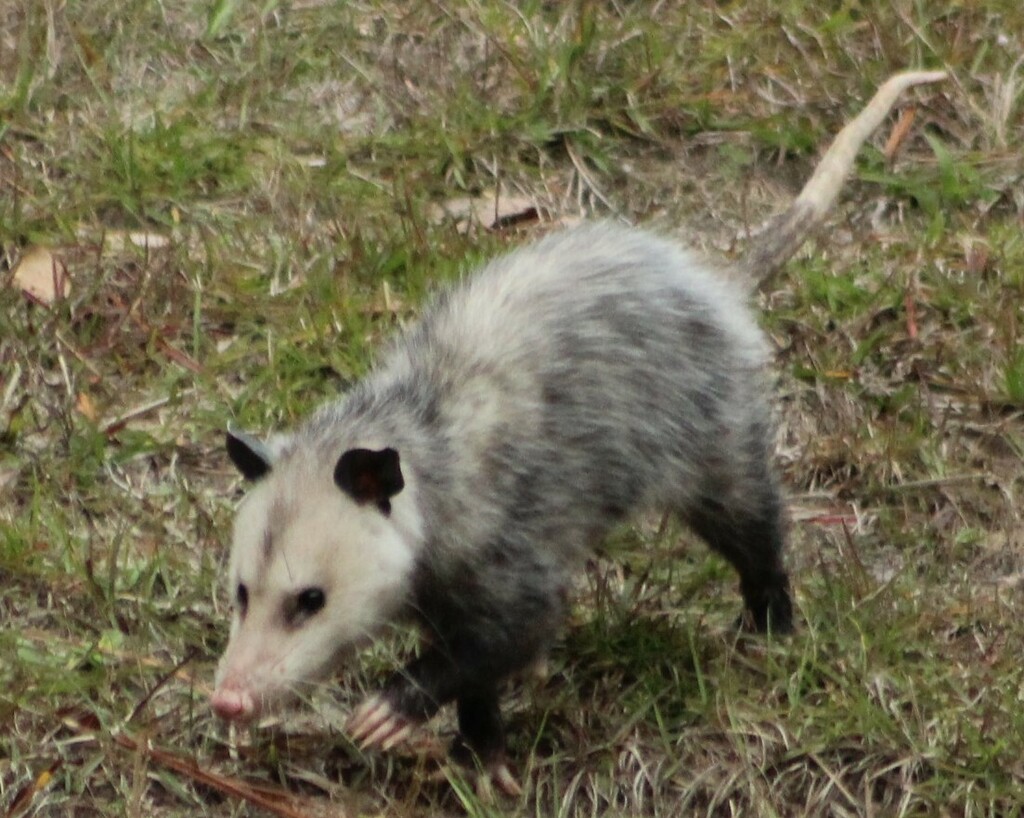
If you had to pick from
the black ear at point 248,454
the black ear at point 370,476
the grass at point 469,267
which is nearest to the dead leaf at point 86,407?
the grass at point 469,267

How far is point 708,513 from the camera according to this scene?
326 cm

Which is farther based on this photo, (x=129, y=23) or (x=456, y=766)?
(x=129, y=23)

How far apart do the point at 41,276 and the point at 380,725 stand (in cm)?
145

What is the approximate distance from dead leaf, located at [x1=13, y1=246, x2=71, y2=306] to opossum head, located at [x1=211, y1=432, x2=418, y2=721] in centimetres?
121

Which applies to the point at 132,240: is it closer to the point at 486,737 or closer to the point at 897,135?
the point at 486,737

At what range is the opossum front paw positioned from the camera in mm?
2834

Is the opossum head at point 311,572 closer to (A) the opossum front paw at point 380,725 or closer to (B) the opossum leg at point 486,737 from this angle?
(A) the opossum front paw at point 380,725

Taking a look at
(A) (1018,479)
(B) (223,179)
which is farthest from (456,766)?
(B) (223,179)

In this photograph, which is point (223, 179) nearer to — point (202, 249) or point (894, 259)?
point (202, 249)

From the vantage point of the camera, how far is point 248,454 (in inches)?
110

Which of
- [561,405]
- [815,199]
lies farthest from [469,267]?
[561,405]

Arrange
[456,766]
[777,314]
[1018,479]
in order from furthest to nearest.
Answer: [777,314] → [1018,479] → [456,766]

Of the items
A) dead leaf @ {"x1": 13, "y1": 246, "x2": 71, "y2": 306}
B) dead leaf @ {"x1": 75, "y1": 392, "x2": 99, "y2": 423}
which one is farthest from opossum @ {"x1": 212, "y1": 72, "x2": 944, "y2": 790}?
dead leaf @ {"x1": 13, "y1": 246, "x2": 71, "y2": 306}

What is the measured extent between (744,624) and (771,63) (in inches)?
Answer: 67.0
